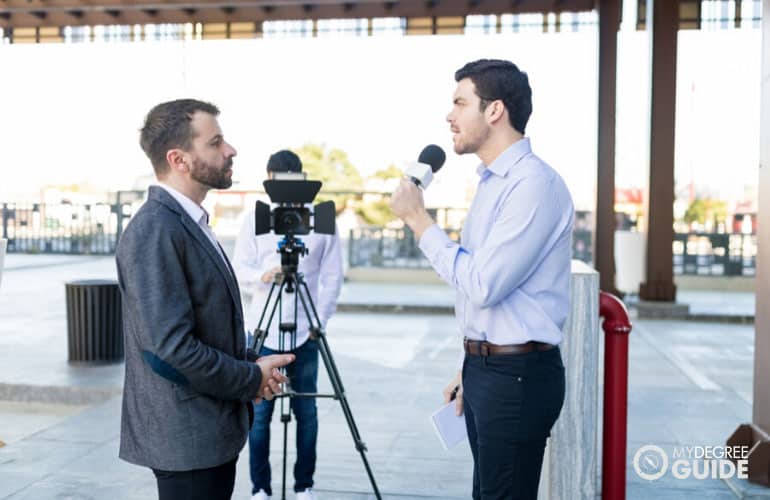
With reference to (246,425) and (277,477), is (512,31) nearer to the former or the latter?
(277,477)

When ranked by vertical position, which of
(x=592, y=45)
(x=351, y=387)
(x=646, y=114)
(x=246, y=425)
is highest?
(x=592, y=45)

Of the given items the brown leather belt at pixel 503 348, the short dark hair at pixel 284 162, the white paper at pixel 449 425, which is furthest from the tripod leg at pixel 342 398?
the brown leather belt at pixel 503 348

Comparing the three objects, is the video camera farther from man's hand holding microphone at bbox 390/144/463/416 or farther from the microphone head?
man's hand holding microphone at bbox 390/144/463/416

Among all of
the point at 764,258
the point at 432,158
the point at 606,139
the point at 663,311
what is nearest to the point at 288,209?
the point at 432,158

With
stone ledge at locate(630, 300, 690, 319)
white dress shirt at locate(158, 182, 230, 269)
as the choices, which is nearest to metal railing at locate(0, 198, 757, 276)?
stone ledge at locate(630, 300, 690, 319)

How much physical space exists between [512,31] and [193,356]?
14477mm

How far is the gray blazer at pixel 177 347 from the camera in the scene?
80.8 inches

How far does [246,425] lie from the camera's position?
2295mm

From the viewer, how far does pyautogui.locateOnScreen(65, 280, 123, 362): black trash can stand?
7121 millimetres

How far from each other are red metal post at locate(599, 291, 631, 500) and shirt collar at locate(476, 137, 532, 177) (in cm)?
118

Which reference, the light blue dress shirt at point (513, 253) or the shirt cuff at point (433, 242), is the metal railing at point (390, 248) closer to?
the light blue dress shirt at point (513, 253)

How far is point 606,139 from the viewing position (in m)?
12.5

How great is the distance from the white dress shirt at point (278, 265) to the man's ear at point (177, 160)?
183 centimetres

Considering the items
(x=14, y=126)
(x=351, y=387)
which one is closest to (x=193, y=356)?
→ (x=351, y=387)
